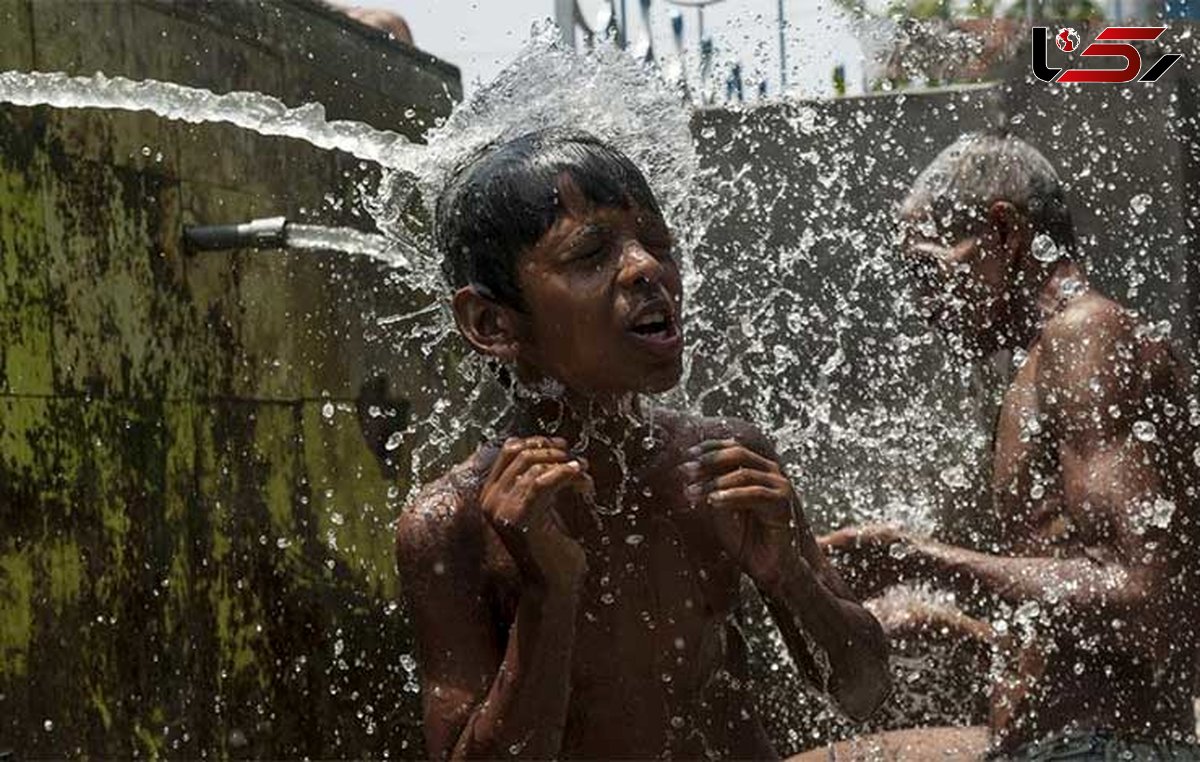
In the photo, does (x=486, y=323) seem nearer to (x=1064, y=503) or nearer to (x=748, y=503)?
(x=748, y=503)

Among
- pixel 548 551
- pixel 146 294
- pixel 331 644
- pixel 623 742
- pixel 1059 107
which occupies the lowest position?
pixel 331 644

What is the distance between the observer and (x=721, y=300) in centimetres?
580

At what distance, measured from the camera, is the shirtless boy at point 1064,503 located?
3566 millimetres

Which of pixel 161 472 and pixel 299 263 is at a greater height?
pixel 299 263

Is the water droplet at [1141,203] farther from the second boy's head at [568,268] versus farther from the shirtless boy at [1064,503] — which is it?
the second boy's head at [568,268]

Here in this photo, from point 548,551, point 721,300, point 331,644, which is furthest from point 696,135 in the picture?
point 548,551

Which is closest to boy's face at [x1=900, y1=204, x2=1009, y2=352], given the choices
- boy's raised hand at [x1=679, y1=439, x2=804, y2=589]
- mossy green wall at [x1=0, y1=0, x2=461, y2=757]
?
boy's raised hand at [x1=679, y1=439, x2=804, y2=589]

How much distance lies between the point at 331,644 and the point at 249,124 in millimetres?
1522

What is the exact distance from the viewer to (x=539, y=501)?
2410mm

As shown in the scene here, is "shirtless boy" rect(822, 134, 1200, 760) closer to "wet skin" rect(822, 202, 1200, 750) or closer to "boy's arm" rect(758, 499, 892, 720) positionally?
"wet skin" rect(822, 202, 1200, 750)

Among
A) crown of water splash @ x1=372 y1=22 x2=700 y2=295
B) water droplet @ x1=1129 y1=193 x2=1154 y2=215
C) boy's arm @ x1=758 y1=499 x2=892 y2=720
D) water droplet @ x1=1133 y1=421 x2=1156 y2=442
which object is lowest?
boy's arm @ x1=758 y1=499 x2=892 y2=720

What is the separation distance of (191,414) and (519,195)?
267 cm

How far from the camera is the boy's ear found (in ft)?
8.85

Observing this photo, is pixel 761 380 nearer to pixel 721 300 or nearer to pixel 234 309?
pixel 721 300
